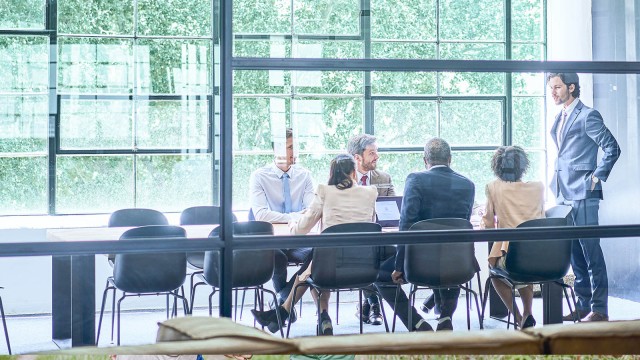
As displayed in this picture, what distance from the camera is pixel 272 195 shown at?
410 cm

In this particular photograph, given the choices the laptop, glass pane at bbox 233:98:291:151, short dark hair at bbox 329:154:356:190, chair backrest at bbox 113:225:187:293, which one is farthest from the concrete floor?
glass pane at bbox 233:98:291:151

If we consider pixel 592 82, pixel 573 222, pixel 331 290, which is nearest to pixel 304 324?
pixel 331 290

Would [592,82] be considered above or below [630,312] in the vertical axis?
above

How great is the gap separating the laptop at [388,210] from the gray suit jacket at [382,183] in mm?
68

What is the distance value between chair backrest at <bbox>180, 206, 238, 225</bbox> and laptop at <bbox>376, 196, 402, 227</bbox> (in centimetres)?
97

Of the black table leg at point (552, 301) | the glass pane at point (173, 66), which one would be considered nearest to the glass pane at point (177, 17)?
the glass pane at point (173, 66)

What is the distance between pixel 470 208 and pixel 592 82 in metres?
2.22

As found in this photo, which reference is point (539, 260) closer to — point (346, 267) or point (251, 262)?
point (346, 267)

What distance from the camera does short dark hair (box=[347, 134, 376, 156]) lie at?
15.2ft

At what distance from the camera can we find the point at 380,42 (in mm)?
6289

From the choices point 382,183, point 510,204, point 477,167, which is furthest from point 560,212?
point 382,183

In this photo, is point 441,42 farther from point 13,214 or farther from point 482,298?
point 13,214

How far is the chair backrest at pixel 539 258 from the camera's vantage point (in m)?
4.03

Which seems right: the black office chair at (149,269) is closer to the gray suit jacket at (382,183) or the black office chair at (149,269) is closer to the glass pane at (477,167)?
the gray suit jacket at (382,183)
